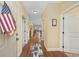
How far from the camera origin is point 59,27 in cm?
686

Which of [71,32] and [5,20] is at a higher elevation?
[5,20]

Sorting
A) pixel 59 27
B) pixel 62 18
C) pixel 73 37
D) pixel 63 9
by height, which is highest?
pixel 63 9

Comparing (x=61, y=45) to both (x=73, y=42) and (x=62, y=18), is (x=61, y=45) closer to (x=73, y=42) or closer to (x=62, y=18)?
(x=73, y=42)

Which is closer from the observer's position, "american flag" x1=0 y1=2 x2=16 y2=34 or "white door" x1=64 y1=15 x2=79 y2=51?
"american flag" x1=0 y1=2 x2=16 y2=34

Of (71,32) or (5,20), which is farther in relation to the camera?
(71,32)

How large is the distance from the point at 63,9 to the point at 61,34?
1170 mm

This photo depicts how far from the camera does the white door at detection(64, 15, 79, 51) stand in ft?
20.8

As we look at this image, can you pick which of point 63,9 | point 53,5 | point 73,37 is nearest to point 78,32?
point 73,37

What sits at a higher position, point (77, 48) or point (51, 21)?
point (51, 21)

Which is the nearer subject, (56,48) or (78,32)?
(78,32)

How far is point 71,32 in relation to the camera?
643 centimetres

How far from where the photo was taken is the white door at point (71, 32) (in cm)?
634

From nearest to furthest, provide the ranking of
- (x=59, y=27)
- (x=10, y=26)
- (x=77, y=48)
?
(x=10, y=26) → (x=77, y=48) → (x=59, y=27)

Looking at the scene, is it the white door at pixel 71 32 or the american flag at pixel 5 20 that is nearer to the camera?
the american flag at pixel 5 20
